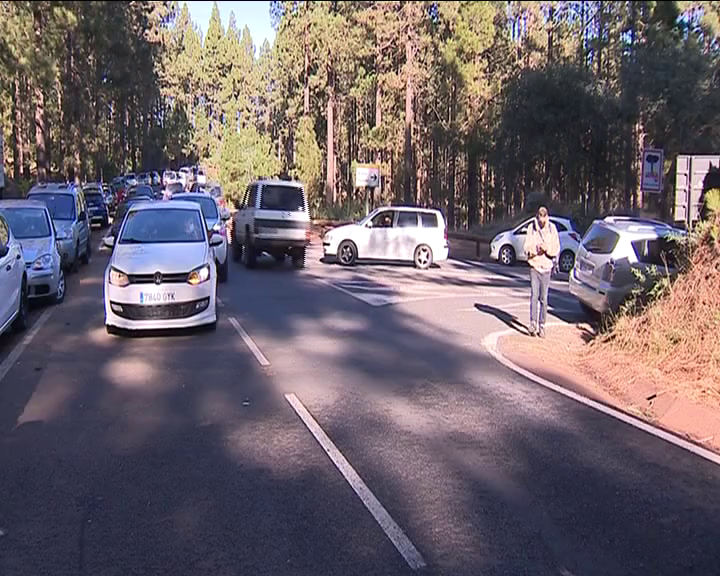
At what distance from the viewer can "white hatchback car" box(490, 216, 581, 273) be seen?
2603 cm

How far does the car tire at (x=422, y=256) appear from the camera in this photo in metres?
25.0

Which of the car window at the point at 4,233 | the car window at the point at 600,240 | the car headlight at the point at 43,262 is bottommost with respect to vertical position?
the car headlight at the point at 43,262

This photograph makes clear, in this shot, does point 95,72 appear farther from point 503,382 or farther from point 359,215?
point 503,382

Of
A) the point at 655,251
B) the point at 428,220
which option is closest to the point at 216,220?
the point at 428,220

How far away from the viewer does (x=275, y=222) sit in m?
22.6

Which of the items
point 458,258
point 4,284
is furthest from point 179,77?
point 4,284

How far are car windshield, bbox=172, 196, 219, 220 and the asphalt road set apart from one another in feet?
34.4

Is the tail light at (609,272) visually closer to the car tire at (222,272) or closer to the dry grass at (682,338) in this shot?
the dry grass at (682,338)

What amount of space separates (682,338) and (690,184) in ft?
22.5

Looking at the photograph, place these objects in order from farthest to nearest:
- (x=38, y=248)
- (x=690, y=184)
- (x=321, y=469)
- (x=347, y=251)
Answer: (x=347, y=251), (x=690, y=184), (x=38, y=248), (x=321, y=469)

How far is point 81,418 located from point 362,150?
66.3m

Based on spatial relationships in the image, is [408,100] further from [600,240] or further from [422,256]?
[600,240]

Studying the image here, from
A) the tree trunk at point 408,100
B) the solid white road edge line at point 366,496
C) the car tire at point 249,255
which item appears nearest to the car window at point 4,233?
the solid white road edge line at point 366,496

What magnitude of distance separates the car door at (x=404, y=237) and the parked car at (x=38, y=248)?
10776 millimetres
